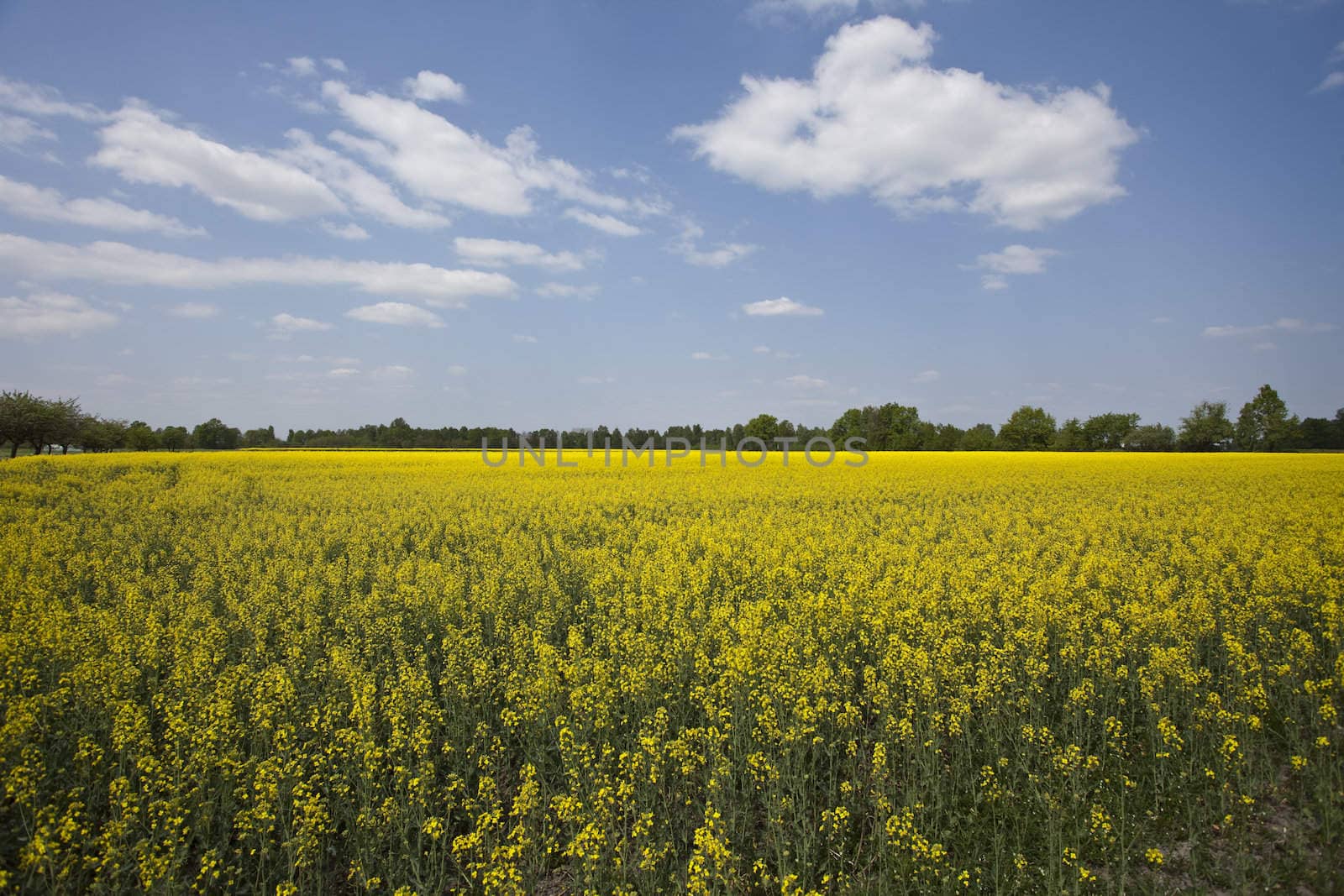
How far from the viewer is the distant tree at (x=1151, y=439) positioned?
245ft

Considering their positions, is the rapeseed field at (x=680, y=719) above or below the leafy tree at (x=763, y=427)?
below

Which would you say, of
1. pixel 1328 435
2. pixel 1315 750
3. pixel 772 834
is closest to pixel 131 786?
pixel 772 834

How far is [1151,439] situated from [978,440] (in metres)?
19.6

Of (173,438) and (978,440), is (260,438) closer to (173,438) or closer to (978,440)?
(173,438)

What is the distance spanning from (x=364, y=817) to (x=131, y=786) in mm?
2864

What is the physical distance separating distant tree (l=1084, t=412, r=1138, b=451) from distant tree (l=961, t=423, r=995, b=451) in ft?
38.7

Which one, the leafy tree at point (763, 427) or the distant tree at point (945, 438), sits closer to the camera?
the distant tree at point (945, 438)

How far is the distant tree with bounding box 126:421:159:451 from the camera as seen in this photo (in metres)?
77.6

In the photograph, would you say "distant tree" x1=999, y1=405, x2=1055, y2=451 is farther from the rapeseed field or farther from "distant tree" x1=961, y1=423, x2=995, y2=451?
the rapeseed field

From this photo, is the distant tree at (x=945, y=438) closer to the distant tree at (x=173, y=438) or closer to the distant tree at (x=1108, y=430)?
the distant tree at (x=1108, y=430)

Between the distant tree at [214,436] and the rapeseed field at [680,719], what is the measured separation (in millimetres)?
89892

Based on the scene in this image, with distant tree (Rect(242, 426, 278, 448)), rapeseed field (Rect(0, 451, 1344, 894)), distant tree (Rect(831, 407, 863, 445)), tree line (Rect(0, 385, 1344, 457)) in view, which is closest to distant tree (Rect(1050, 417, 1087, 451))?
tree line (Rect(0, 385, 1344, 457))

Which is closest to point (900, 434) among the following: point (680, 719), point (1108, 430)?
point (1108, 430)

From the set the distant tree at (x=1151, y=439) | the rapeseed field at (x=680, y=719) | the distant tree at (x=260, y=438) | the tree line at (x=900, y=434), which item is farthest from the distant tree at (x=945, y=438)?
the distant tree at (x=260, y=438)
